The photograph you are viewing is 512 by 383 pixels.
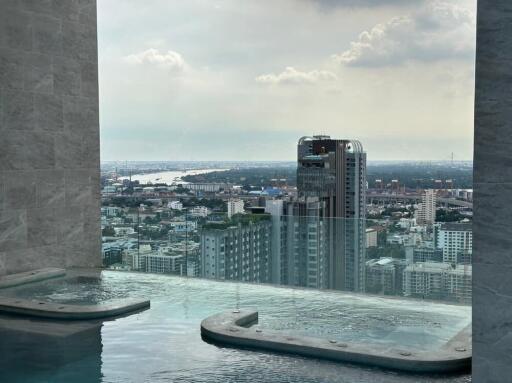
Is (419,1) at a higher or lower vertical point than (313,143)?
higher

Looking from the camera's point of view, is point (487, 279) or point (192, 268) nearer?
point (487, 279)

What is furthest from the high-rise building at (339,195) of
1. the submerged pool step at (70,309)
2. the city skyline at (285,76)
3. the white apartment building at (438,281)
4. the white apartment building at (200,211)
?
the submerged pool step at (70,309)

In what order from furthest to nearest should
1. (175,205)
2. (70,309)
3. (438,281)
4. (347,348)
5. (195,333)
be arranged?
(175,205), (438,281), (70,309), (195,333), (347,348)

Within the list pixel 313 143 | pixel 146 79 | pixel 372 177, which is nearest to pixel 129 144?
pixel 146 79

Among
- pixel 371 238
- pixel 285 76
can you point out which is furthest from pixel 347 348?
pixel 285 76

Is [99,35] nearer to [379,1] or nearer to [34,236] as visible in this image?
[34,236]

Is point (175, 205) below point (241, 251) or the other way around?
the other way around

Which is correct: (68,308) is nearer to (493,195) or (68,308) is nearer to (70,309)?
(70,309)
